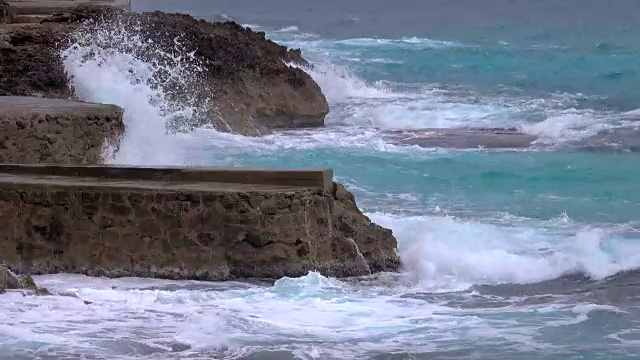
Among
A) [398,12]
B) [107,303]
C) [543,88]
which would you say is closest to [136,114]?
[107,303]

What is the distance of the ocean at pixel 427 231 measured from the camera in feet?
30.0

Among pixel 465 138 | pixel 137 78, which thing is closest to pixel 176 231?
pixel 137 78

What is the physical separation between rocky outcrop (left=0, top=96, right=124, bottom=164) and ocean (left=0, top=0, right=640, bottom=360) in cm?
139

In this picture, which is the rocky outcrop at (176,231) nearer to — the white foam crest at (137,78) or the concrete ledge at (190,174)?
→ the concrete ledge at (190,174)

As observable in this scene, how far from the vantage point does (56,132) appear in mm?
12688

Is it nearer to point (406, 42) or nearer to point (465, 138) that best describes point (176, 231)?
point (465, 138)

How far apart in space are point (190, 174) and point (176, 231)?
2.68 ft

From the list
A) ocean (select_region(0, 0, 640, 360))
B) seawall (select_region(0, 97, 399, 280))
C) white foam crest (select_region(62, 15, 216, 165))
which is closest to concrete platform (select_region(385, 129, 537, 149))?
ocean (select_region(0, 0, 640, 360))

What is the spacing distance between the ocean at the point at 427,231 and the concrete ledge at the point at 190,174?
2.66ft

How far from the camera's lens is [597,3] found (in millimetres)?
58594

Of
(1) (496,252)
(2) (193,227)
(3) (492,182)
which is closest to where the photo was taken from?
(2) (193,227)

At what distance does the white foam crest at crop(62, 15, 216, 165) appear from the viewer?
1703 cm

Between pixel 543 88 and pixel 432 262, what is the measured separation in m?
19.6

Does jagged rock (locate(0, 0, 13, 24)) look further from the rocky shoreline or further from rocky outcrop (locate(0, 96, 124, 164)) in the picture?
the rocky shoreline
